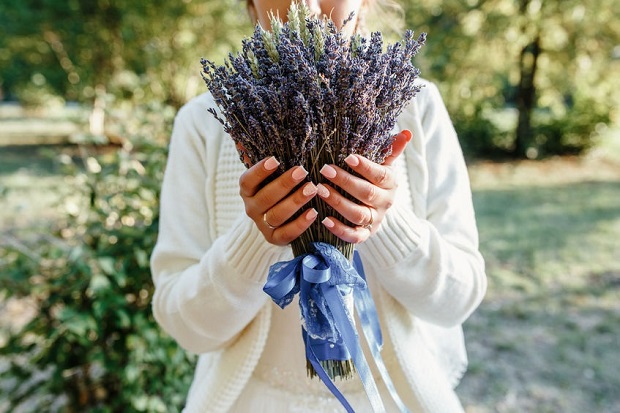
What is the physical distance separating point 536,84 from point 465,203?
13289 mm

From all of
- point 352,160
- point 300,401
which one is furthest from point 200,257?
point 352,160

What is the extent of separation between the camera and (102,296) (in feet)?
8.19

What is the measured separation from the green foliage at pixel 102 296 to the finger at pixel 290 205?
173 centimetres

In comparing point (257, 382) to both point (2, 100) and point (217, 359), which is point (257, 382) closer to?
point (217, 359)

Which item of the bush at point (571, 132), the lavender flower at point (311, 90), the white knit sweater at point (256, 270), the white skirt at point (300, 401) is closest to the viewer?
the lavender flower at point (311, 90)

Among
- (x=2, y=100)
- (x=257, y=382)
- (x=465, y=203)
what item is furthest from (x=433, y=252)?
(x=2, y=100)

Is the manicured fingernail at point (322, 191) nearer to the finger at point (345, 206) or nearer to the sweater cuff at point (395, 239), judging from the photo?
the finger at point (345, 206)

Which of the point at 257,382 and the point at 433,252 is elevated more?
the point at 433,252

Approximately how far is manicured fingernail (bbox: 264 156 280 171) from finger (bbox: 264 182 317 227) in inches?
2.5

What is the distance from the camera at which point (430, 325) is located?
1.57 metres

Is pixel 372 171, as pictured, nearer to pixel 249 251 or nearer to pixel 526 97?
pixel 249 251

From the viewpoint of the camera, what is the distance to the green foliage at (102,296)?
8.54 feet

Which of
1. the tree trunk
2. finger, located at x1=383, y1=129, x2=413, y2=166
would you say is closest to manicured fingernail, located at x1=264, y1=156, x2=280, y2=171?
finger, located at x1=383, y1=129, x2=413, y2=166

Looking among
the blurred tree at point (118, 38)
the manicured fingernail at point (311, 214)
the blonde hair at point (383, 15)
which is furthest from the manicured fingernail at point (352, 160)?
the blurred tree at point (118, 38)
